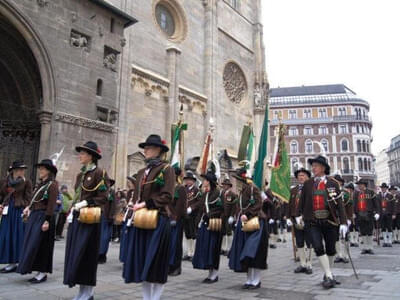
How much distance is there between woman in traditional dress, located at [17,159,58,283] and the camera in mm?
6023

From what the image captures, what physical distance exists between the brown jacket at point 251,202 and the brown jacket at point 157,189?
257 cm

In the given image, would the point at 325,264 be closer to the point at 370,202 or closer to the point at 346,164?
the point at 370,202

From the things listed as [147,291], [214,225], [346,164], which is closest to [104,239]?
[214,225]

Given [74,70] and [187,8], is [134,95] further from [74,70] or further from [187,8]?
[187,8]

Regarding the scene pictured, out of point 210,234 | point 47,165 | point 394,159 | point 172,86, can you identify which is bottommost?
point 210,234

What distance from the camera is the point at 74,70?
13.6m

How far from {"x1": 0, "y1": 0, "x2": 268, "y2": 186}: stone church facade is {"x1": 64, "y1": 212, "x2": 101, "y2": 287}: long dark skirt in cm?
806

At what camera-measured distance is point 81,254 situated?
5012 millimetres

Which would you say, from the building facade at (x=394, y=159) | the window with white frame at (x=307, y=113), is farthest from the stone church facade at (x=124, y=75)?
the building facade at (x=394, y=159)


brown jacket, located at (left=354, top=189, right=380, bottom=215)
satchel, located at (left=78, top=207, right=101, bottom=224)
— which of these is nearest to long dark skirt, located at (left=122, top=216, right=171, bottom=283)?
satchel, located at (left=78, top=207, right=101, bottom=224)

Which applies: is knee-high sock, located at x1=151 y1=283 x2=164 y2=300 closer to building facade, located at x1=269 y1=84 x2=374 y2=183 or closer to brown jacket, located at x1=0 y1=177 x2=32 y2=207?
brown jacket, located at x1=0 y1=177 x2=32 y2=207

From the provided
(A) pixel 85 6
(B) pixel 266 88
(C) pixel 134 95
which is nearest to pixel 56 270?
(A) pixel 85 6

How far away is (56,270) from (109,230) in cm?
156

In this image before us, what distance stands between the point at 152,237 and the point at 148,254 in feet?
0.70
